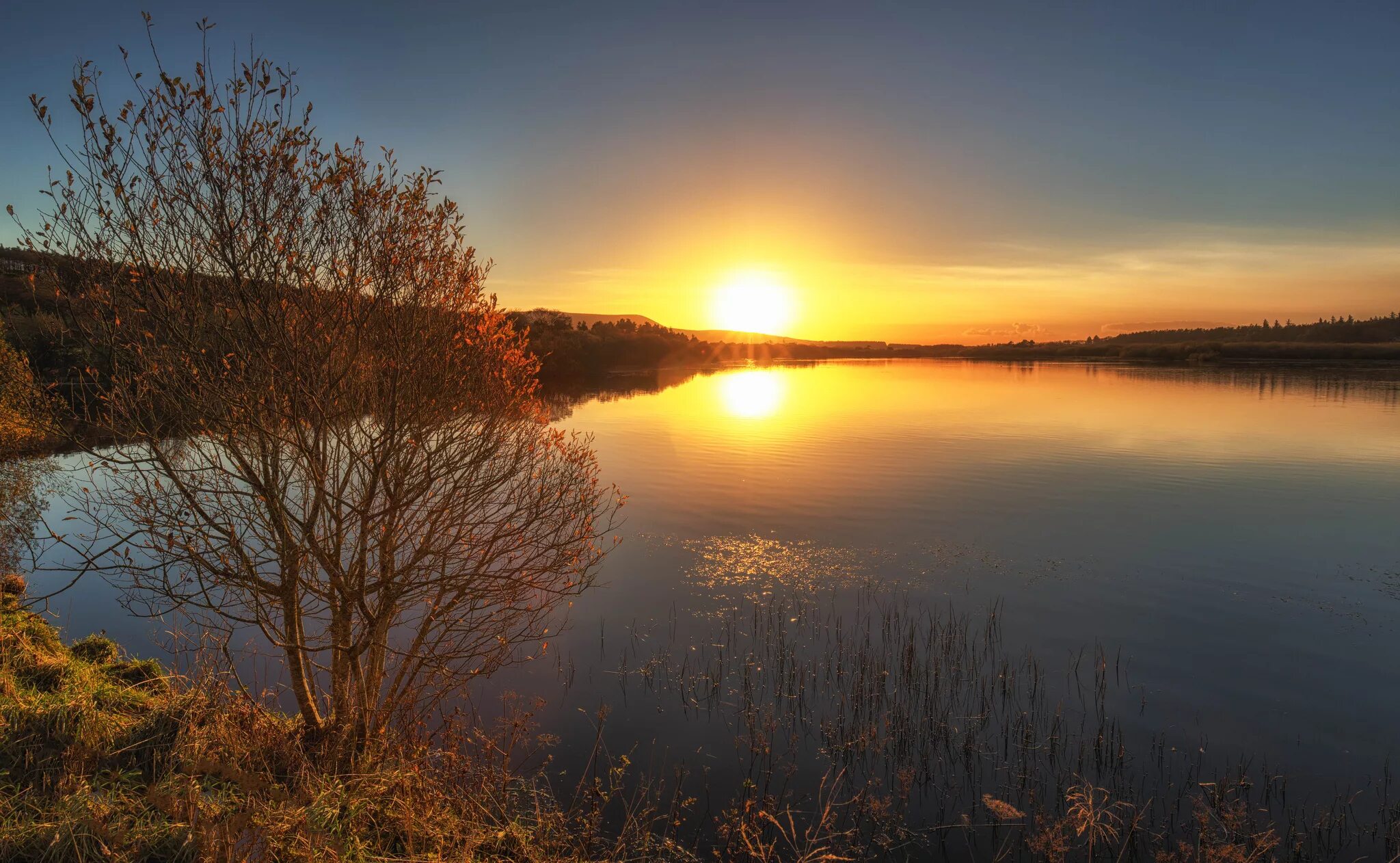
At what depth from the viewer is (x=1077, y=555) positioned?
18094 millimetres

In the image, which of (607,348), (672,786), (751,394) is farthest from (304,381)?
(607,348)

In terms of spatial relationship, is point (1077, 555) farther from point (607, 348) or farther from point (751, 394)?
point (607, 348)

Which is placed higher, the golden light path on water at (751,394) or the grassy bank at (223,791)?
the golden light path on water at (751,394)

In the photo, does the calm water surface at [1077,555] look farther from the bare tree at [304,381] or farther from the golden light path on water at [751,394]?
the golden light path on water at [751,394]

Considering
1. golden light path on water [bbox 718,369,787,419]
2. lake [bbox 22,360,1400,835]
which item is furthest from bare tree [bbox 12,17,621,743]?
golden light path on water [bbox 718,369,787,419]

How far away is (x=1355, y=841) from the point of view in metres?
7.84

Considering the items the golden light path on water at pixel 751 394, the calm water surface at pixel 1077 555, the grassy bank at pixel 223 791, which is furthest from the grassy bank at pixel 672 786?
the golden light path on water at pixel 751 394

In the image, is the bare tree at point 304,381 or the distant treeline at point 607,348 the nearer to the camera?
the bare tree at point 304,381

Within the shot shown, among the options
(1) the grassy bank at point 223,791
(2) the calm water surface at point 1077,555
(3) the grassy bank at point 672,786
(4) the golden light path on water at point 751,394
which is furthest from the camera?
(4) the golden light path on water at point 751,394

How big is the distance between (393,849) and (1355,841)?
34.3 ft

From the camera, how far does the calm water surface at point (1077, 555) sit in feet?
36.2

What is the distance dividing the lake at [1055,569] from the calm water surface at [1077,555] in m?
0.08

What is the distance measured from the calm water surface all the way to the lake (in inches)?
3.0

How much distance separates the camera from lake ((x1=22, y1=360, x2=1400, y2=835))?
1078cm
